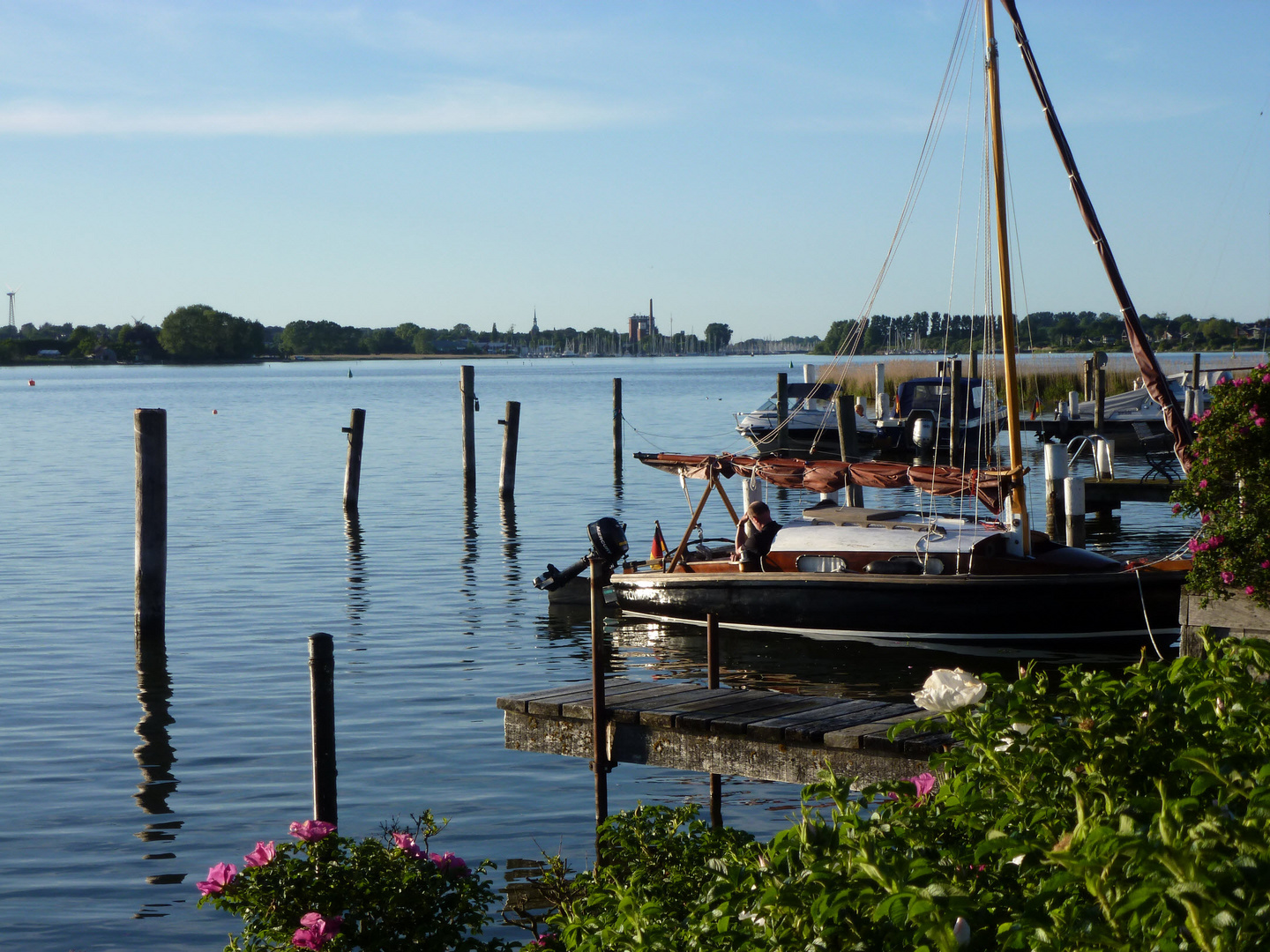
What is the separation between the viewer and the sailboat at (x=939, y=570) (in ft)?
51.1

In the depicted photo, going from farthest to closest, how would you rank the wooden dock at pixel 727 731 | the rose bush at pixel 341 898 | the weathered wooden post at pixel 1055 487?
the weathered wooden post at pixel 1055 487
the wooden dock at pixel 727 731
the rose bush at pixel 341 898

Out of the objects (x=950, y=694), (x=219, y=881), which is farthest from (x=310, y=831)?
(x=950, y=694)

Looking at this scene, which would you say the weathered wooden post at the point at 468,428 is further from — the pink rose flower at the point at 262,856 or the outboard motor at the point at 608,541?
the pink rose flower at the point at 262,856

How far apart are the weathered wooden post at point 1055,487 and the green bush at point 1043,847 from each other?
18.1 m

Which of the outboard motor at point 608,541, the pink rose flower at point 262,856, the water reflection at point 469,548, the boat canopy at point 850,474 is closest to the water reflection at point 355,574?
the water reflection at point 469,548

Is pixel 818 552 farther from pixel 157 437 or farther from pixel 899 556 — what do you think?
pixel 157 437

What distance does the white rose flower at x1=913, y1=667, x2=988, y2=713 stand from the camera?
4.45 m

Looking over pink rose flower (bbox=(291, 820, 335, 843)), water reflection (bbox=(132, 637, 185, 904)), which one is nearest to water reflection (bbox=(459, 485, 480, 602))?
water reflection (bbox=(132, 637, 185, 904))

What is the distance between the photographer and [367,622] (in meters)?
18.5

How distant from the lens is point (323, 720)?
Result: 8.66 meters

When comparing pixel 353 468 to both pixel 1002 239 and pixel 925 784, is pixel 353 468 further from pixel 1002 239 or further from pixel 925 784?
pixel 925 784

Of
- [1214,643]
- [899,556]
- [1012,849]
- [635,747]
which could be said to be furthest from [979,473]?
[1012,849]

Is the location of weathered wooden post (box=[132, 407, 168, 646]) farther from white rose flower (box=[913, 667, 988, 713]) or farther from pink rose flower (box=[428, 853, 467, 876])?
white rose flower (box=[913, 667, 988, 713])

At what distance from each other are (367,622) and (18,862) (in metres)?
8.81
